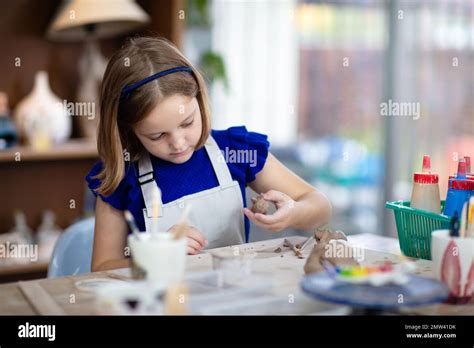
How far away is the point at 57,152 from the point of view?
109 inches

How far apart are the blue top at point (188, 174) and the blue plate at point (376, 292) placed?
0.73 m

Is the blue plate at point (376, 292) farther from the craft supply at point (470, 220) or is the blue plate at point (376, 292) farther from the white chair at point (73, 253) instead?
the white chair at point (73, 253)

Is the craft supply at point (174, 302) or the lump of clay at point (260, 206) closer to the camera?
the craft supply at point (174, 302)

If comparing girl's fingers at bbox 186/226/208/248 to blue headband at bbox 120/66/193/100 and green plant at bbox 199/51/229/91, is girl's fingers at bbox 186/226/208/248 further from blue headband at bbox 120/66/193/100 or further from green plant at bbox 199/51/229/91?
green plant at bbox 199/51/229/91

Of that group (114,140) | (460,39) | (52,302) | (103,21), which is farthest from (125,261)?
(460,39)

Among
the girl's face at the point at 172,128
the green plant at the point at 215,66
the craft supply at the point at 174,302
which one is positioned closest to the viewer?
the craft supply at the point at 174,302

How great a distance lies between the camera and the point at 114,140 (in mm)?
1532

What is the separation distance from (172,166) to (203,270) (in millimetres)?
529

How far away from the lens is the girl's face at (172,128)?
4.78 ft

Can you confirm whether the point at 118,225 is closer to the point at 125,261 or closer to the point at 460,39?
the point at 125,261

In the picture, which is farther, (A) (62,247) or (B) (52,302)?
(A) (62,247)

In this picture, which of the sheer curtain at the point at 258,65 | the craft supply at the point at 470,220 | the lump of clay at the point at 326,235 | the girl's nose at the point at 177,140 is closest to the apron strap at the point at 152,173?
the girl's nose at the point at 177,140

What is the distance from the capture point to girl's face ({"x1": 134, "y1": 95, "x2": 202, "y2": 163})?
4.78 ft

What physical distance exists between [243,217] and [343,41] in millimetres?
2479
